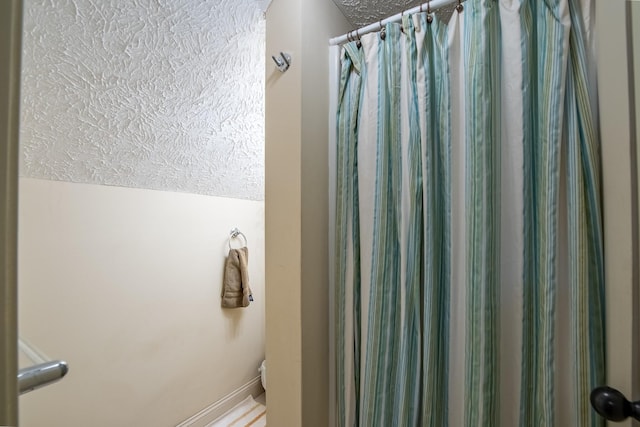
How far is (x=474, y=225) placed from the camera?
2.39 feet

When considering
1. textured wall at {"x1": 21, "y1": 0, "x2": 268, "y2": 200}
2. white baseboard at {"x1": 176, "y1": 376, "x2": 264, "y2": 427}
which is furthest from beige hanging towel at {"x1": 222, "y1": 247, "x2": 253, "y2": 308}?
textured wall at {"x1": 21, "y1": 0, "x2": 268, "y2": 200}

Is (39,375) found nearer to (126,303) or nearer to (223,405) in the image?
(126,303)

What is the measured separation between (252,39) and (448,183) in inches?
37.2

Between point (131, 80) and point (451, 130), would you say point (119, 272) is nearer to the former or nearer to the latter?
point (131, 80)

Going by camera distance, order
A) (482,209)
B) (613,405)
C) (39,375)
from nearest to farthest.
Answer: (39,375) < (613,405) < (482,209)

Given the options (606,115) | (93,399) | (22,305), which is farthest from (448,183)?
(93,399)

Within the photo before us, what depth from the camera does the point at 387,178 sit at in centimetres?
88

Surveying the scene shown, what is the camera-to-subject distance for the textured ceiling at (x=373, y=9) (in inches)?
38.5

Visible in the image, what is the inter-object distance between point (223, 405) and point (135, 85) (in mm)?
2307

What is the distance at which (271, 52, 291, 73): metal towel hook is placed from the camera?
89 cm

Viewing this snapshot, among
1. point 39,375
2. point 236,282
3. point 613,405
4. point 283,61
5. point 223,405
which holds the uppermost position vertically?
point 283,61

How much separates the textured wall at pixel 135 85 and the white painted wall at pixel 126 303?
0.21 metres

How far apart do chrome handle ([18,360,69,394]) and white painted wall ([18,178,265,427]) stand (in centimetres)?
136

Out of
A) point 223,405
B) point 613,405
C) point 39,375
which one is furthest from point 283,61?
point 223,405
